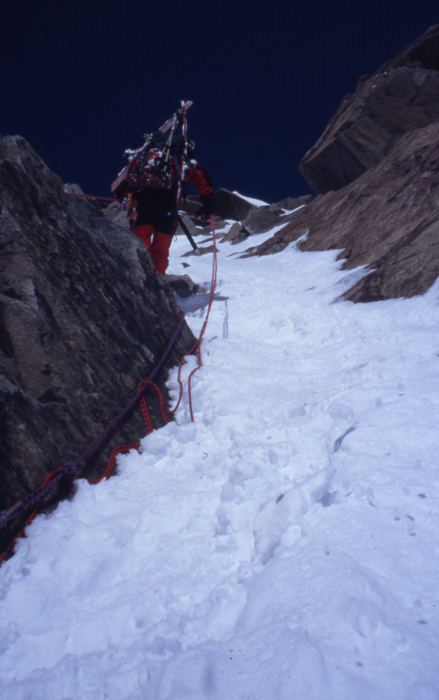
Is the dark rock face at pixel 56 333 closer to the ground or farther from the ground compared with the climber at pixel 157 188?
closer to the ground

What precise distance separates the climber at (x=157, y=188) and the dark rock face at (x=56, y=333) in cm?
146

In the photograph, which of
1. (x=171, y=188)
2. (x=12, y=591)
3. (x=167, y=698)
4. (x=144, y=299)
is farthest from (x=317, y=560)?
(x=171, y=188)

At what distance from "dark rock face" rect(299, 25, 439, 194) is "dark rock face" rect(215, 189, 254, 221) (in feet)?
33.2

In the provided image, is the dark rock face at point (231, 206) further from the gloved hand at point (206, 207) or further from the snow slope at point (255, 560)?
the snow slope at point (255, 560)

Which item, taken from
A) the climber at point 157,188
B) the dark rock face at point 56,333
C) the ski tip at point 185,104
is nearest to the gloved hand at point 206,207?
the climber at point 157,188

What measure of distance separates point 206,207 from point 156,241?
1.16 m

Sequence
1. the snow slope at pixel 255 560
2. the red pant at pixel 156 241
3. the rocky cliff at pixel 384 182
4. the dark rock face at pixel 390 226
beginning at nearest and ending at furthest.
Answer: the snow slope at pixel 255 560, the dark rock face at pixel 390 226, the rocky cliff at pixel 384 182, the red pant at pixel 156 241

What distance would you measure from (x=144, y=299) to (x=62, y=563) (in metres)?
2.65

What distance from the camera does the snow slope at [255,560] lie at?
1338 millimetres

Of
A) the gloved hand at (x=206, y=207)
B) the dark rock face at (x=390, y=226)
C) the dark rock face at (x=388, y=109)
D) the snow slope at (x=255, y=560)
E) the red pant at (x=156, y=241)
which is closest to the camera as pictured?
the snow slope at (x=255, y=560)

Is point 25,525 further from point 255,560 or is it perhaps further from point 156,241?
point 156,241

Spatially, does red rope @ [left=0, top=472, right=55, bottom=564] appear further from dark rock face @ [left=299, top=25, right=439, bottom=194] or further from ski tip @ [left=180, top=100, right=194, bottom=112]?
dark rock face @ [left=299, top=25, right=439, bottom=194]

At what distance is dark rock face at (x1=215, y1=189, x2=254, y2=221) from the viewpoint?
25.3 m

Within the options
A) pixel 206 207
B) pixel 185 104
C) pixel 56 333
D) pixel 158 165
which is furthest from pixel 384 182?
pixel 56 333
